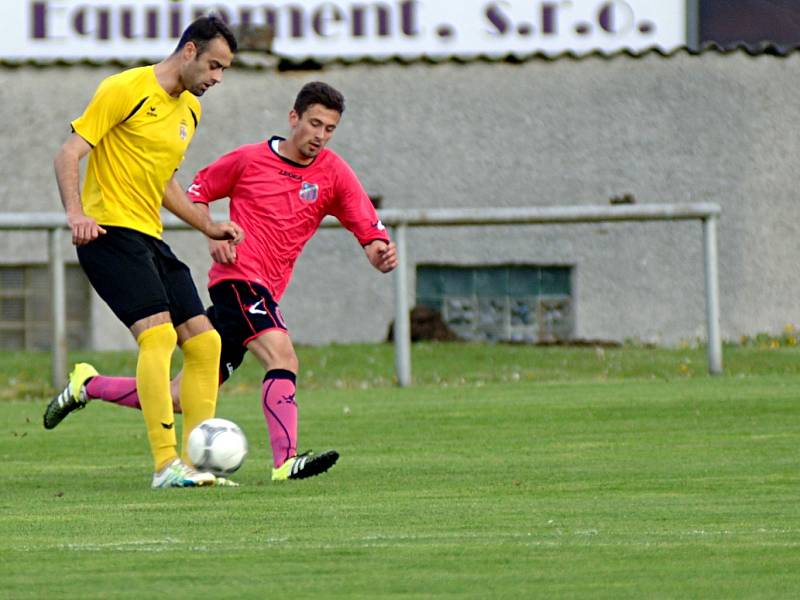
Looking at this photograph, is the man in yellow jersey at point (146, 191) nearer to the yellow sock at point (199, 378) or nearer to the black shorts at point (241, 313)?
the yellow sock at point (199, 378)

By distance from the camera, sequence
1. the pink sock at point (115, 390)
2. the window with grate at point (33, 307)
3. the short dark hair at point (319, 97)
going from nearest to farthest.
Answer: the short dark hair at point (319, 97) < the pink sock at point (115, 390) < the window with grate at point (33, 307)

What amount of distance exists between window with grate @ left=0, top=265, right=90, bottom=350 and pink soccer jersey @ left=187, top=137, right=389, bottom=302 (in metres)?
8.70

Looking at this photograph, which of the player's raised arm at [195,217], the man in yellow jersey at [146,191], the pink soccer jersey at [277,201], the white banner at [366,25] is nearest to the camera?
the man in yellow jersey at [146,191]

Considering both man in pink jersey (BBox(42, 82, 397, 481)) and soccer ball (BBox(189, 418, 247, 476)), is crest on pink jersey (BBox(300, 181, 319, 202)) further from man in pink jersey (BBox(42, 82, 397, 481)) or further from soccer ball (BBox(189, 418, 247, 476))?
soccer ball (BBox(189, 418, 247, 476))

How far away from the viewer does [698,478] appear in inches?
312

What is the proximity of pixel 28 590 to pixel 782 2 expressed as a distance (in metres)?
15.2

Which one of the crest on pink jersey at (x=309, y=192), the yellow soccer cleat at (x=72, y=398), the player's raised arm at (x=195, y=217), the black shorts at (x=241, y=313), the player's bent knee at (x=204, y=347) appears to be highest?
the crest on pink jersey at (x=309, y=192)

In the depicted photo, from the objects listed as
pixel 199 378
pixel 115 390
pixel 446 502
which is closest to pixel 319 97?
pixel 199 378

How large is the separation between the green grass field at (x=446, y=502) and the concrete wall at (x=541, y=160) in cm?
396

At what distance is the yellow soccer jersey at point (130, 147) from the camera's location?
26.5 ft

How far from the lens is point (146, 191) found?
8.22 metres

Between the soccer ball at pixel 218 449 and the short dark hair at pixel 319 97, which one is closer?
the soccer ball at pixel 218 449

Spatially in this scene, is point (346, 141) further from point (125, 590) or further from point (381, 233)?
point (125, 590)

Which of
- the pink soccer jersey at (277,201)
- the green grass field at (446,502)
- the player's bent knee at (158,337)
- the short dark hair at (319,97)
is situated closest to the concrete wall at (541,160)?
the green grass field at (446,502)
